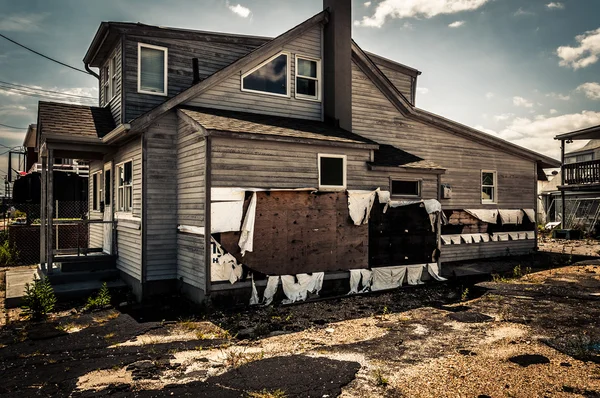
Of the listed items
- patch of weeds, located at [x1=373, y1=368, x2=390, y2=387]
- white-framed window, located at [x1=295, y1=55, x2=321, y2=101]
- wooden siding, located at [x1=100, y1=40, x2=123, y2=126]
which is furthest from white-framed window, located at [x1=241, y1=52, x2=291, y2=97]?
patch of weeds, located at [x1=373, y1=368, x2=390, y2=387]

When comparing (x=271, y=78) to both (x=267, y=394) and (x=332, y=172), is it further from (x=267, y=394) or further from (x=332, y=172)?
(x=267, y=394)

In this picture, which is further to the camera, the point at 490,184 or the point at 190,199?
the point at 490,184

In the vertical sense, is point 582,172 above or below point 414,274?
above

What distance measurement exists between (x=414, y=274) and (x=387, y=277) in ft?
3.54

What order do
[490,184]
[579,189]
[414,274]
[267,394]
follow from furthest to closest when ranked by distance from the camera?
[579,189], [490,184], [414,274], [267,394]

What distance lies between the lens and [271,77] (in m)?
13.1

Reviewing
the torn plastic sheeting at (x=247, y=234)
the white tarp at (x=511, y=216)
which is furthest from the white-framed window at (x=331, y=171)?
the white tarp at (x=511, y=216)

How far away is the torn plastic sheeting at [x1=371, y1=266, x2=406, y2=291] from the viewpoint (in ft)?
39.4

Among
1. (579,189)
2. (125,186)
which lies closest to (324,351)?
(125,186)

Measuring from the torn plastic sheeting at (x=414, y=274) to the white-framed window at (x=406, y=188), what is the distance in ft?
7.25

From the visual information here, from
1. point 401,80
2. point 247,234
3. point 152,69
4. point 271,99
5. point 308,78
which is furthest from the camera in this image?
point 401,80

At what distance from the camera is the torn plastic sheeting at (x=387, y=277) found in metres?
12.0

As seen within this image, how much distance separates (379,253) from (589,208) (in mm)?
24842

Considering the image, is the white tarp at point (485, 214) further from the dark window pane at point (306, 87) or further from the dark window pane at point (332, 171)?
the dark window pane at point (306, 87)
